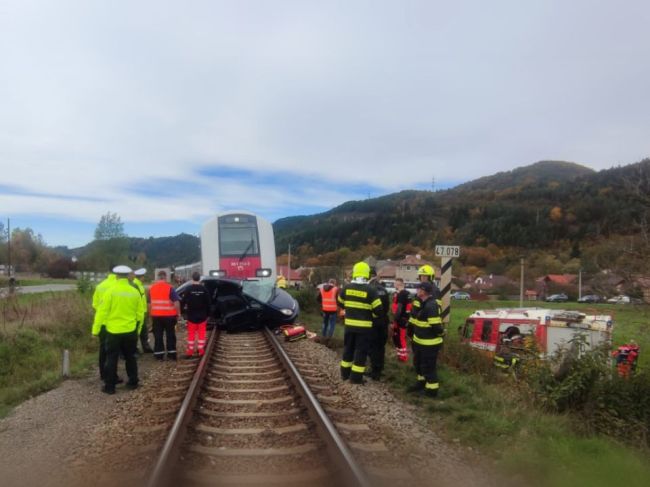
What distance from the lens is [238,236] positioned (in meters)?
20.7

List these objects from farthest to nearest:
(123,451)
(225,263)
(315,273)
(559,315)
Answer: (315,273), (225,263), (559,315), (123,451)

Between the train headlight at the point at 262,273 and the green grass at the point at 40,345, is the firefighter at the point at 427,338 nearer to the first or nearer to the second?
the green grass at the point at 40,345

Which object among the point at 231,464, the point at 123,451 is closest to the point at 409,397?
the point at 231,464

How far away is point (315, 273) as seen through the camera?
133 ft

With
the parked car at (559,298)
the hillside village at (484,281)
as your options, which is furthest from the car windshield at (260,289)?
the parked car at (559,298)

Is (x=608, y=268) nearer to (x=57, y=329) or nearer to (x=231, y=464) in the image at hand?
(x=231, y=464)

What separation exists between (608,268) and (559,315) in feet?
26.9

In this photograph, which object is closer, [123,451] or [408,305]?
[123,451]

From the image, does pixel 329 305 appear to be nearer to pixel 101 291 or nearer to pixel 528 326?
pixel 101 291

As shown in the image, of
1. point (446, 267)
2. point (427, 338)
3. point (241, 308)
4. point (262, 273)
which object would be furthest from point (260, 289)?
point (427, 338)

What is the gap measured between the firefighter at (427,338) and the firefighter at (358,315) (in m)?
0.71

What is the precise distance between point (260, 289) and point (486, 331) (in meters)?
7.63

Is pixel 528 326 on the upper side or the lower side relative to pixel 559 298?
upper

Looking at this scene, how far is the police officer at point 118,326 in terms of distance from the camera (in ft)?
25.3
